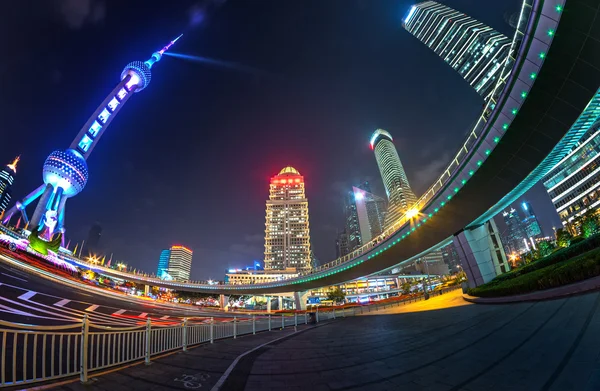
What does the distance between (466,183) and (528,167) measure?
4.88 m

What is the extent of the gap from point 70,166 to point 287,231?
105603 millimetres

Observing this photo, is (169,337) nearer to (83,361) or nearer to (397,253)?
(83,361)

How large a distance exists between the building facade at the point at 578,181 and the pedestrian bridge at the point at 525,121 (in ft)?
248

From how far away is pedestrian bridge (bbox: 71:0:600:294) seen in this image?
1388 centimetres

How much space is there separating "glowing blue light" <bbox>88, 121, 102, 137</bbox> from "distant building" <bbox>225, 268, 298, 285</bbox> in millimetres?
94691

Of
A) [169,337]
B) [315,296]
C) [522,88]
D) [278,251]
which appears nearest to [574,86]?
[522,88]

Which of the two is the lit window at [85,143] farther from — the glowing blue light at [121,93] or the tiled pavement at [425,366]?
the tiled pavement at [425,366]

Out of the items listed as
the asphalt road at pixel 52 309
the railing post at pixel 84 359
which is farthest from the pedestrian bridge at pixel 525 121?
the asphalt road at pixel 52 309

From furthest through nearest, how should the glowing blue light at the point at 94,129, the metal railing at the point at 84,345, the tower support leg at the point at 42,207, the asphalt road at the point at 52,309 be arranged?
the glowing blue light at the point at 94,129, the tower support leg at the point at 42,207, the asphalt road at the point at 52,309, the metal railing at the point at 84,345

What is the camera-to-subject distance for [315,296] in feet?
371

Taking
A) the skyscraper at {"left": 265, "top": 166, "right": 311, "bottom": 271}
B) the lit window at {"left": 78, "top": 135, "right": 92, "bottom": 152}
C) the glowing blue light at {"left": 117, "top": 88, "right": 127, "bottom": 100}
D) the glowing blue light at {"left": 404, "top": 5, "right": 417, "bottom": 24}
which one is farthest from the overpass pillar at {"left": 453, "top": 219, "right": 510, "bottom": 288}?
the glowing blue light at {"left": 404, "top": 5, "right": 417, "bottom": 24}

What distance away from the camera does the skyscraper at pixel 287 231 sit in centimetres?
14150

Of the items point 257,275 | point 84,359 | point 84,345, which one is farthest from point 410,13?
point 84,359

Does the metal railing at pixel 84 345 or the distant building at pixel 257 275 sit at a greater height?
the distant building at pixel 257 275
